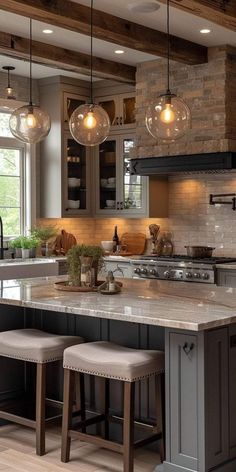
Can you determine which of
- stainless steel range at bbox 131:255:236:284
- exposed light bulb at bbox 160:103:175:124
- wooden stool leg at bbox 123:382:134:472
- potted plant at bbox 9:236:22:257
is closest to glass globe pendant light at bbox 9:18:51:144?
exposed light bulb at bbox 160:103:175:124

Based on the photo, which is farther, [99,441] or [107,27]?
[107,27]

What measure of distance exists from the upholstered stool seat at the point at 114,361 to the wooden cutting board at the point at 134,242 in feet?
13.1

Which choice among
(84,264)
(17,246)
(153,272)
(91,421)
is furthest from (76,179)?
(91,421)

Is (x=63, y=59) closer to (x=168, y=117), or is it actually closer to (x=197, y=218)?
(x=197, y=218)

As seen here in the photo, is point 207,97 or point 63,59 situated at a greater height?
point 63,59

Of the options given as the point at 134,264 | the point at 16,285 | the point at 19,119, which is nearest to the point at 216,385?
the point at 16,285

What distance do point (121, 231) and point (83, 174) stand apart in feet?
2.76

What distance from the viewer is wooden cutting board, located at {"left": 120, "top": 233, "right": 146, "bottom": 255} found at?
799 centimetres

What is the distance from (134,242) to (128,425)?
4.51 metres

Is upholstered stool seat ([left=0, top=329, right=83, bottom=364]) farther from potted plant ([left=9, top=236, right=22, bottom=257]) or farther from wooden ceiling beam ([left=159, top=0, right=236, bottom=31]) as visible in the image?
potted plant ([left=9, top=236, right=22, bottom=257])

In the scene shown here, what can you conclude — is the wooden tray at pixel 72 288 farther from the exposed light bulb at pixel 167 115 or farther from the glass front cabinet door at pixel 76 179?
the glass front cabinet door at pixel 76 179

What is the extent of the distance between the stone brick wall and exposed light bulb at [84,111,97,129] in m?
2.17

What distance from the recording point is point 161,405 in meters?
3.93

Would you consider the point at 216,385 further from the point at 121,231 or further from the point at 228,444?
the point at 121,231
